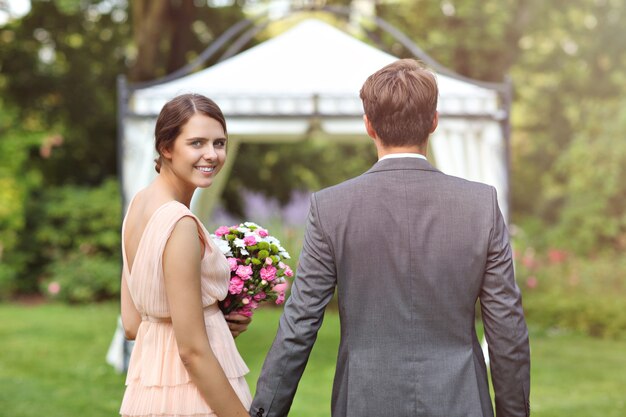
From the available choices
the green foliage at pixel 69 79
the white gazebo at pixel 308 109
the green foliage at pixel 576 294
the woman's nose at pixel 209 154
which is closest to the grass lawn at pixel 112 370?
the green foliage at pixel 576 294

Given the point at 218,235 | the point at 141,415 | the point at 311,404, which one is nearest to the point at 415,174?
the point at 218,235

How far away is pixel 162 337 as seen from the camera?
269cm

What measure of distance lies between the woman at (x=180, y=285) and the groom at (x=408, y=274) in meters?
0.27

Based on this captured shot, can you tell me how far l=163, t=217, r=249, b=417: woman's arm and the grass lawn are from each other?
4152 millimetres

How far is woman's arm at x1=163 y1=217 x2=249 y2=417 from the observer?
2539 millimetres

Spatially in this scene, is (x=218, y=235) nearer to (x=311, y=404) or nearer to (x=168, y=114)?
(x=168, y=114)

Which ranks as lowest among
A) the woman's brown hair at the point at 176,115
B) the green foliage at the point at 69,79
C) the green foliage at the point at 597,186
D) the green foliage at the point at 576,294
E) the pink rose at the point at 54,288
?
the pink rose at the point at 54,288

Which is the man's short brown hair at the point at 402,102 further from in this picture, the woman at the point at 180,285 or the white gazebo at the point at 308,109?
the white gazebo at the point at 308,109

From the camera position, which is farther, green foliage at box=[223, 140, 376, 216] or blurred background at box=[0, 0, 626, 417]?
green foliage at box=[223, 140, 376, 216]

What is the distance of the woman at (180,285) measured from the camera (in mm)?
2561

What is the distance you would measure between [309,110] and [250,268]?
4815 mm

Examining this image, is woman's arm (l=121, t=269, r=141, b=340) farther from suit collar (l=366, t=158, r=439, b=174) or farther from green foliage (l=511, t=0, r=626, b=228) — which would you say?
green foliage (l=511, t=0, r=626, b=228)

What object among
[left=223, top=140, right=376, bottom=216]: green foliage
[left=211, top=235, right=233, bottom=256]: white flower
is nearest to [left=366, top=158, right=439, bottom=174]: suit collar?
[left=211, top=235, right=233, bottom=256]: white flower

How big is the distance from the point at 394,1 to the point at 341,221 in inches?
669
